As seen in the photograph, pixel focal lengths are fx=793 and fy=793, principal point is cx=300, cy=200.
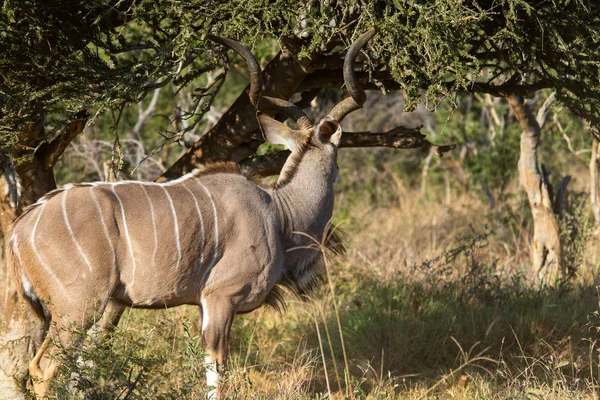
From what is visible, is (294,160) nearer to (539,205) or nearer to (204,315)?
(204,315)

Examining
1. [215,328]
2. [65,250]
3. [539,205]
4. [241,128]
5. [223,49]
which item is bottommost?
[539,205]

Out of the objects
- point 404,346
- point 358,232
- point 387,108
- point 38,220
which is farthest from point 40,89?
point 387,108

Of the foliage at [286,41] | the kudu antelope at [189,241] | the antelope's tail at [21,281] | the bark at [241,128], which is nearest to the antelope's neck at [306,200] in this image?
the kudu antelope at [189,241]

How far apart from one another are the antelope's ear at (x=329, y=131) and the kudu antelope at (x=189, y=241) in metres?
0.01

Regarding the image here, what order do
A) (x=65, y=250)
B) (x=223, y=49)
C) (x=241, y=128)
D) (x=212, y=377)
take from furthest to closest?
(x=241, y=128)
(x=223, y=49)
(x=212, y=377)
(x=65, y=250)

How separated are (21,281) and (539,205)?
12.6 ft

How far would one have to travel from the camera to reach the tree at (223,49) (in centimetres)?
348

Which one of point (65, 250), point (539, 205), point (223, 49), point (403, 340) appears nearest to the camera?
point (65, 250)

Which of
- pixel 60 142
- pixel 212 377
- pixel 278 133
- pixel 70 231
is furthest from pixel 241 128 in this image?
pixel 212 377

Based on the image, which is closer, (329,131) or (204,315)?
(204,315)

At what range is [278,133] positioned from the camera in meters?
4.07

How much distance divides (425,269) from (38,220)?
2.99 metres

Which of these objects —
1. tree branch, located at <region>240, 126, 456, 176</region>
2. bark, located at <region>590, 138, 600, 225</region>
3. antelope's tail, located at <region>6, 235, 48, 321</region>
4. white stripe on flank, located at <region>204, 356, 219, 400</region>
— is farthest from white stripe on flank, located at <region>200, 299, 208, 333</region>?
bark, located at <region>590, 138, 600, 225</region>

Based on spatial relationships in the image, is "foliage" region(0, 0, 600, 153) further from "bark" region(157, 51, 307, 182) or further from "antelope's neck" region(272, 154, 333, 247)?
"antelope's neck" region(272, 154, 333, 247)
